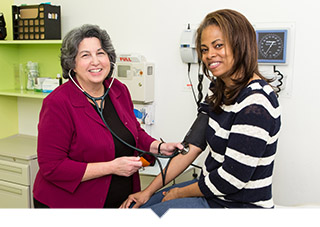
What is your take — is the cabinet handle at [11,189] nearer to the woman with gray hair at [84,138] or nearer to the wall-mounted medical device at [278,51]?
the woman with gray hair at [84,138]

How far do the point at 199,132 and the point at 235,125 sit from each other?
31 cm

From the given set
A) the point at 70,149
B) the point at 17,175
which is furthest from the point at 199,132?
the point at 17,175

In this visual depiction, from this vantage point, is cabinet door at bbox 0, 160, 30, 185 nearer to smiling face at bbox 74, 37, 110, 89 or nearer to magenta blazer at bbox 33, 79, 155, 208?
magenta blazer at bbox 33, 79, 155, 208

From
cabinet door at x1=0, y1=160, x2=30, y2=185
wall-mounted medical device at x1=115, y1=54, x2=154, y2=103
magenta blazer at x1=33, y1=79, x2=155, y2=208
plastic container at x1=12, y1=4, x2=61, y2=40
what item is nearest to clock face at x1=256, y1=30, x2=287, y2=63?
wall-mounted medical device at x1=115, y1=54, x2=154, y2=103

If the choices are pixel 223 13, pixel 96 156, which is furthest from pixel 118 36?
pixel 223 13

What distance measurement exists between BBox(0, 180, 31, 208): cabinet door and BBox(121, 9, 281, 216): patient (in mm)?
1632

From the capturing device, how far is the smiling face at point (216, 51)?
1.17 m

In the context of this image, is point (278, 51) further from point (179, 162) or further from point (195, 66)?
point (179, 162)

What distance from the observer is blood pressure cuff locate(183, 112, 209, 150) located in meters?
1.37

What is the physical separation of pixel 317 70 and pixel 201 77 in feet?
2.32

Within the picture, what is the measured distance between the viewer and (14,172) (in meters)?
2.56

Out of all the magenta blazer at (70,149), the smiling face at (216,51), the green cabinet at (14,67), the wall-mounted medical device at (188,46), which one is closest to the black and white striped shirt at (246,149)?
the smiling face at (216,51)

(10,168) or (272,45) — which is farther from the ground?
(272,45)

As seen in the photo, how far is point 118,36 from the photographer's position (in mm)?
2574
